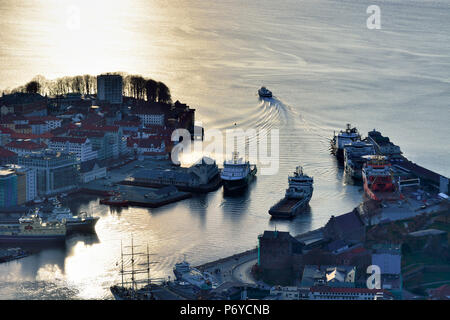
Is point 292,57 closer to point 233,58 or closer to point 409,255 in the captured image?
point 233,58

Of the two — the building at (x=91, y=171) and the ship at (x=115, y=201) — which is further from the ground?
the building at (x=91, y=171)

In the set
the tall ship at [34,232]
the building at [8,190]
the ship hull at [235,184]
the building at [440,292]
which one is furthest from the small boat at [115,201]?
the building at [440,292]

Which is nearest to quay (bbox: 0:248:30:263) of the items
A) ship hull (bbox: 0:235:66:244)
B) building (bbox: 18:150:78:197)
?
ship hull (bbox: 0:235:66:244)

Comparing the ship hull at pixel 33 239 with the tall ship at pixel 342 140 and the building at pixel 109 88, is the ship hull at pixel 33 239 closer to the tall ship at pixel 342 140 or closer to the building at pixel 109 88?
the tall ship at pixel 342 140

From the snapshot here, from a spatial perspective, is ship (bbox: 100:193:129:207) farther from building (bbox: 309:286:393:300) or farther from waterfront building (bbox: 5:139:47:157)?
building (bbox: 309:286:393:300)

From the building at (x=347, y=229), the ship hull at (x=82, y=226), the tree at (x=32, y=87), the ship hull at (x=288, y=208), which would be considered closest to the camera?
the building at (x=347, y=229)

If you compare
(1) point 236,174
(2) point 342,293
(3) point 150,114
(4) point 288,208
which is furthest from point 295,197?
(3) point 150,114
